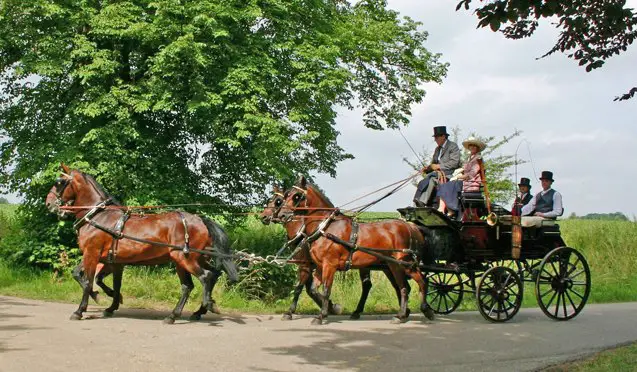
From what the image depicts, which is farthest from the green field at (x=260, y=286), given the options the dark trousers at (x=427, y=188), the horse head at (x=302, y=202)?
the horse head at (x=302, y=202)

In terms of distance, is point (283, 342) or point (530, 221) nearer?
point (283, 342)

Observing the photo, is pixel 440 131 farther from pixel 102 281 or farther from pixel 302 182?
pixel 102 281

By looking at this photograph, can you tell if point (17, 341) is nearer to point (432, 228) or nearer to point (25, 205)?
point (432, 228)

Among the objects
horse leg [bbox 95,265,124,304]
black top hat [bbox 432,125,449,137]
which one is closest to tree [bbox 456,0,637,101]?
black top hat [bbox 432,125,449,137]

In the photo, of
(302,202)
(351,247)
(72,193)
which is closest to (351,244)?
(351,247)

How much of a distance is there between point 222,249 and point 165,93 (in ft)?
23.1

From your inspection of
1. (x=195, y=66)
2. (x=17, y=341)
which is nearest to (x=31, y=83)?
(x=195, y=66)

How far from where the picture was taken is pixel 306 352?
8.44 m

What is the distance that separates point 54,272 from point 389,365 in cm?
1255

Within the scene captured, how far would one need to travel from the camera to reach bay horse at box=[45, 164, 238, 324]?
10852mm

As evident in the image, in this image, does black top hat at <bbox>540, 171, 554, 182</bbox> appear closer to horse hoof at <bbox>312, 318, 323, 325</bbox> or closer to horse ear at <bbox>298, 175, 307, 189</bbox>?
horse ear at <bbox>298, 175, 307, 189</bbox>

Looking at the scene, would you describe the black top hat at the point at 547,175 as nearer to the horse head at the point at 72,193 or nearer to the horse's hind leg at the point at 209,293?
the horse's hind leg at the point at 209,293

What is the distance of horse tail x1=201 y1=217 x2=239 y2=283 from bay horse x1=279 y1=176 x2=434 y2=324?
1053mm

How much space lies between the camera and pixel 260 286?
16.2 metres
